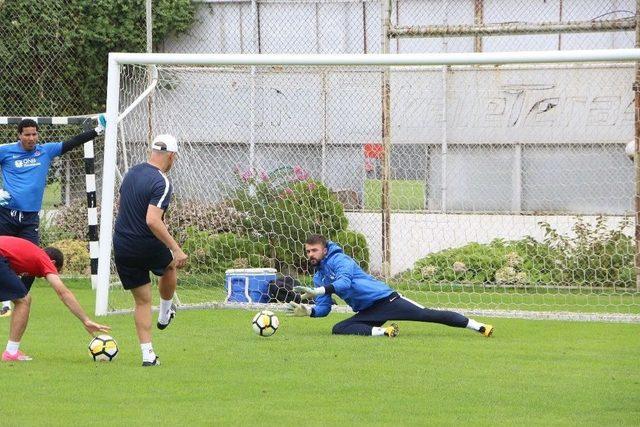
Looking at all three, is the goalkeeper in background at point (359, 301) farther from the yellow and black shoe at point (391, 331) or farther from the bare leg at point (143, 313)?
the bare leg at point (143, 313)

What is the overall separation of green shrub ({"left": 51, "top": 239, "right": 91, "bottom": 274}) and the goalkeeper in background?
271 inches

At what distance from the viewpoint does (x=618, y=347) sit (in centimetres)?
1223

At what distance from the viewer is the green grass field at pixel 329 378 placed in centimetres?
851

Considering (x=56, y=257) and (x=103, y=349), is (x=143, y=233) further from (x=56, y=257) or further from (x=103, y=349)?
(x=103, y=349)

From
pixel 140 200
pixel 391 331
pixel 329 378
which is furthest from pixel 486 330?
pixel 140 200

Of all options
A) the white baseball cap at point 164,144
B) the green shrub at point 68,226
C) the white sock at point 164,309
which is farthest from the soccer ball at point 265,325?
the green shrub at point 68,226

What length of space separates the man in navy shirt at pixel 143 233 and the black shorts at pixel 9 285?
0.85 metres

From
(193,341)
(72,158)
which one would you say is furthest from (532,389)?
(72,158)

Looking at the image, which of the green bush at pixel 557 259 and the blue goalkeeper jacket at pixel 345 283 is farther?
the green bush at pixel 557 259

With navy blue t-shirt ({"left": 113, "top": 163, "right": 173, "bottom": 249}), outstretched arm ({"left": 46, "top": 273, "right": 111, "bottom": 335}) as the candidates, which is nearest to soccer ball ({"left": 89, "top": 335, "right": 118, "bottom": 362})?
outstretched arm ({"left": 46, "top": 273, "right": 111, "bottom": 335})

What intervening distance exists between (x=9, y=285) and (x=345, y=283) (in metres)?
3.36

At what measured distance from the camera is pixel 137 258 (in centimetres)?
1074

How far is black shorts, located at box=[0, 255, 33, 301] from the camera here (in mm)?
10742

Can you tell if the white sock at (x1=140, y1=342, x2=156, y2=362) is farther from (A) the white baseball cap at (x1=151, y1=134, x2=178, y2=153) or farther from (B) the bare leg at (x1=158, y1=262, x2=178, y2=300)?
(A) the white baseball cap at (x1=151, y1=134, x2=178, y2=153)
